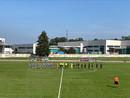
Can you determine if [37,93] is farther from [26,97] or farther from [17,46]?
[17,46]

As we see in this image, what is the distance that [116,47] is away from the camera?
472ft

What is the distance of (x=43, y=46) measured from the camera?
10412 centimetres

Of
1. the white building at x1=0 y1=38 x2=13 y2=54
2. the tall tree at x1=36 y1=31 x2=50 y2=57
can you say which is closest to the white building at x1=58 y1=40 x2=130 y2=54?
the tall tree at x1=36 y1=31 x2=50 y2=57

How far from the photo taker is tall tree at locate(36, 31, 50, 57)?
103938 mm

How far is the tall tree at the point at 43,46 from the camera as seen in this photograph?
104 metres

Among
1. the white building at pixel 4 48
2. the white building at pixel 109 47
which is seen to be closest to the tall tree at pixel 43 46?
the white building at pixel 4 48

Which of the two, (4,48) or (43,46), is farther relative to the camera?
(4,48)

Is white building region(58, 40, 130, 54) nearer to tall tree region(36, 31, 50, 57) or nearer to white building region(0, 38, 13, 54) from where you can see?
tall tree region(36, 31, 50, 57)

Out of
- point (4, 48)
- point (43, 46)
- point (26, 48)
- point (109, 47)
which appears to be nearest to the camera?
point (43, 46)

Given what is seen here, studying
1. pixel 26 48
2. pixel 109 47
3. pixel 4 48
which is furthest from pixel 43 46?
pixel 26 48

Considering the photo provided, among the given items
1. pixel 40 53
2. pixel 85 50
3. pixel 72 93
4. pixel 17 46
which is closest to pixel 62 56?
pixel 40 53

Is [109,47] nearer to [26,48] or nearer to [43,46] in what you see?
[43,46]

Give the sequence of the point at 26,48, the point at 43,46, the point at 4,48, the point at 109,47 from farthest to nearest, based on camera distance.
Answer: the point at 26,48 < the point at 109,47 < the point at 4,48 < the point at 43,46

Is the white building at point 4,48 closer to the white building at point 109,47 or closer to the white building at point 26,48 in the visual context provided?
the white building at point 26,48
